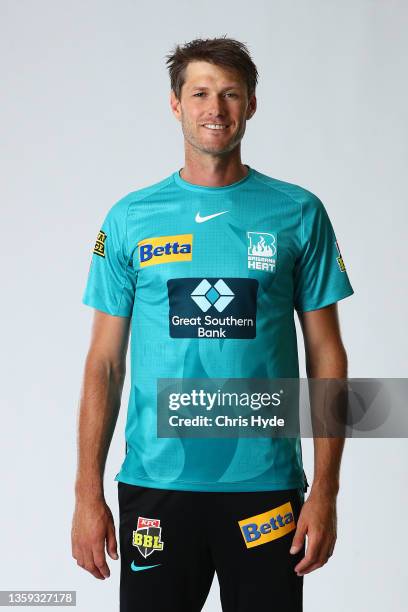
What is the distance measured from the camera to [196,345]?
6.30 feet

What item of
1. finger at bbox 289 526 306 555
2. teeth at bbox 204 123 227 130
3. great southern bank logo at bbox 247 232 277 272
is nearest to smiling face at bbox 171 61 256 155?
teeth at bbox 204 123 227 130

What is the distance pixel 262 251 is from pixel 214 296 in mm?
131

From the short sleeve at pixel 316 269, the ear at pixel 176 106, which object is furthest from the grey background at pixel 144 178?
the short sleeve at pixel 316 269

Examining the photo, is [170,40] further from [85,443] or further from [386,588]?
[386,588]

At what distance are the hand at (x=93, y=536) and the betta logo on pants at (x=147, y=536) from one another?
6cm

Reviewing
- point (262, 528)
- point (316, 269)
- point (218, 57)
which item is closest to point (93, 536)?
point (262, 528)

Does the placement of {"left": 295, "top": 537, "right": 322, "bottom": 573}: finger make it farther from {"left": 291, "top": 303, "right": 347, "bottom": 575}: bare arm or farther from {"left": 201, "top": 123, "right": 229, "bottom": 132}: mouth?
{"left": 201, "top": 123, "right": 229, "bottom": 132}: mouth

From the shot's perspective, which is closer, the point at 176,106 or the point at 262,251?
the point at 262,251

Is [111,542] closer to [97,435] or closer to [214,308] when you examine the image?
[97,435]

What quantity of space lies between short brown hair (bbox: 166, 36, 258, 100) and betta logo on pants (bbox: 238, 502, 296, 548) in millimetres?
848

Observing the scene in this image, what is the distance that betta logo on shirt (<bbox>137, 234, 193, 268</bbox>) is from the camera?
1.96 meters

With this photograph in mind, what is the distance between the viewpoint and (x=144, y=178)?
10.8 feet

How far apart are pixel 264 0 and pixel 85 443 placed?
1.89 m

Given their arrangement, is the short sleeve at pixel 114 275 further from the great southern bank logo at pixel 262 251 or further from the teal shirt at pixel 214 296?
the great southern bank logo at pixel 262 251
